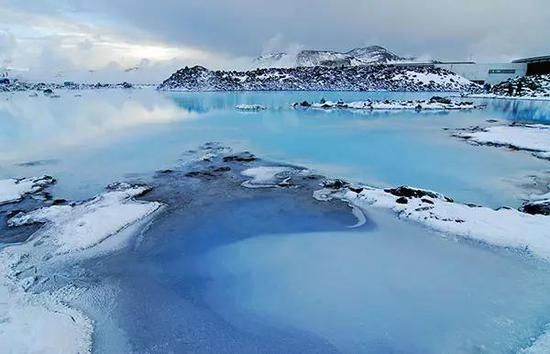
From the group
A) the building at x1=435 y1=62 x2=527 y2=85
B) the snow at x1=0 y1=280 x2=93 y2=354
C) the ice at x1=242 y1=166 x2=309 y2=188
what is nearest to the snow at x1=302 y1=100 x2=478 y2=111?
the ice at x1=242 y1=166 x2=309 y2=188

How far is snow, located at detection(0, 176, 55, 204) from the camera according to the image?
1096cm

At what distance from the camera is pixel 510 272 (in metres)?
6.71

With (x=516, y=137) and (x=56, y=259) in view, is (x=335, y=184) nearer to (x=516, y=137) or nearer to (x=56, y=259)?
(x=56, y=259)

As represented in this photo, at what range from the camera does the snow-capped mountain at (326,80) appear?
3629 inches

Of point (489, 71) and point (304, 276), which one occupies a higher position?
point (489, 71)

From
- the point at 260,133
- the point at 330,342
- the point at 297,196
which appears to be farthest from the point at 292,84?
the point at 330,342

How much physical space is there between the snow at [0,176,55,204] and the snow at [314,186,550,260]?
9.82 m

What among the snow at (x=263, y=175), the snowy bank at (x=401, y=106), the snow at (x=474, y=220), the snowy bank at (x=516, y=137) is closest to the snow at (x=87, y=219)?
the snow at (x=263, y=175)

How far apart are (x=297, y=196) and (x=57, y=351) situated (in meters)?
7.64

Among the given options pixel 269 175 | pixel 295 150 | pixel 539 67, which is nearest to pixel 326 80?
pixel 539 67

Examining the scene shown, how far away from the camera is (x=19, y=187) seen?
38.9 ft

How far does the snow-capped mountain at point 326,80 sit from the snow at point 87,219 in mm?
86831

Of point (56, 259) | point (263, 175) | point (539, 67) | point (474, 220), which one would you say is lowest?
point (56, 259)

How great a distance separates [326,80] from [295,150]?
8993 centimetres
